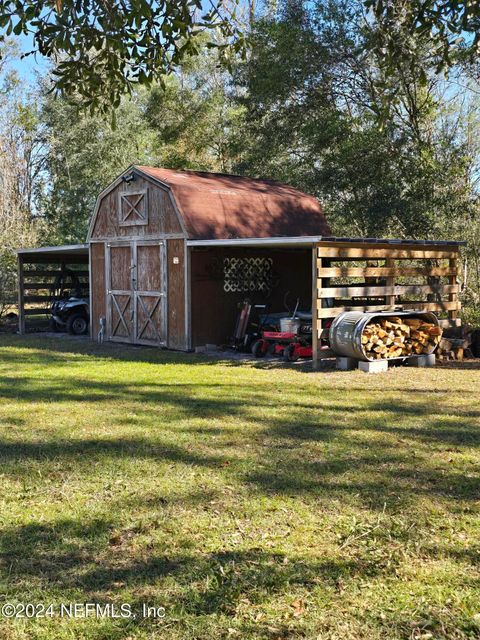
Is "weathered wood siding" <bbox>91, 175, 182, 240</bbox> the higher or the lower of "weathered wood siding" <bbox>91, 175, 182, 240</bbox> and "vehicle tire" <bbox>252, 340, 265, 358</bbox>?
the higher

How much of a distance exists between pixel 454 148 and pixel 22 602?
54.4 ft

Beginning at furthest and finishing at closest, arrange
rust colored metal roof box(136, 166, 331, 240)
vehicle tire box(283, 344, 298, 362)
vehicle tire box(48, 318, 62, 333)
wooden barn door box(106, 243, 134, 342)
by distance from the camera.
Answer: vehicle tire box(48, 318, 62, 333) < wooden barn door box(106, 243, 134, 342) < rust colored metal roof box(136, 166, 331, 240) < vehicle tire box(283, 344, 298, 362)

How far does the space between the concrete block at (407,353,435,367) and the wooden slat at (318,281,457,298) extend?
4.16 feet

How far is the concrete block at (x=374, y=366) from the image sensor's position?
11.0 metres

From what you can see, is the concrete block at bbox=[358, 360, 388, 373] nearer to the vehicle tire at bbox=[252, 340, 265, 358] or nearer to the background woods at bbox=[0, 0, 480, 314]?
the vehicle tire at bbox=[252, 340, 265, 358]

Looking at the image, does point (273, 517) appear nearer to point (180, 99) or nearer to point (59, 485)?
point (59, 485)

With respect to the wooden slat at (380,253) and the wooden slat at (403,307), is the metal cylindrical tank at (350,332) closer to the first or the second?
the wooden slat at (403,307)

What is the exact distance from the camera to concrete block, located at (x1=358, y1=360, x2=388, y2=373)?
36.1 feet

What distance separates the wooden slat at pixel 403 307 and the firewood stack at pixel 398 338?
50 centimetres

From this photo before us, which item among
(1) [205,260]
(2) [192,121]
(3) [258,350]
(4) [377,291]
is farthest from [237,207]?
(2) [192,121]

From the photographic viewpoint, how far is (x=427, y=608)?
3.26 metres

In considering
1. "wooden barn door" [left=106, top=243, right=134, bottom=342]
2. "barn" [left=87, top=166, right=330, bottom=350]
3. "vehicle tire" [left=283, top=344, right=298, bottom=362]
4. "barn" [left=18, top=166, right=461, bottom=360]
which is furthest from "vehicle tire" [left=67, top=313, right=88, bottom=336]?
"vehicle tire" [left=283, top=344, right=298, bottom=362]

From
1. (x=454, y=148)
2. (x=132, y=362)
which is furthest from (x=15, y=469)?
(x=454, y=148)

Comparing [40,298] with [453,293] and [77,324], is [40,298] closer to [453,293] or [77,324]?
[77,324]
